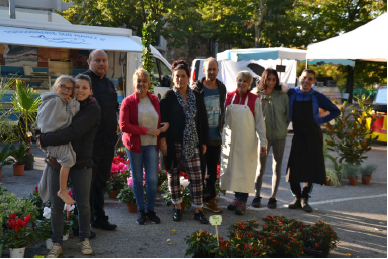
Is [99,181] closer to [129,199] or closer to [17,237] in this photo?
[129,199]

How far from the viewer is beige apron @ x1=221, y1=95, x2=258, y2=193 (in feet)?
20.4

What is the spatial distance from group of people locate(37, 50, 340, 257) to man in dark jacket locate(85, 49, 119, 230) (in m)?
0.01

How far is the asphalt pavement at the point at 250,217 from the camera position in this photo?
4887mm

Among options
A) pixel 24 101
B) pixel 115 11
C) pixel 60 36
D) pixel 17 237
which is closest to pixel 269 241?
pixel 17 237

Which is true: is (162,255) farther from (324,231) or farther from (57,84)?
(57,84)

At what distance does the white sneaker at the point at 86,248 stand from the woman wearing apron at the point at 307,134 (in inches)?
126

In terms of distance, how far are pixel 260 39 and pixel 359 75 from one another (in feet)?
19.8

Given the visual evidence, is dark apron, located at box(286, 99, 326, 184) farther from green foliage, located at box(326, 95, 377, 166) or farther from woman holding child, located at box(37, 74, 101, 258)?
woman holding child, located at box(37, 74, 101, 258)

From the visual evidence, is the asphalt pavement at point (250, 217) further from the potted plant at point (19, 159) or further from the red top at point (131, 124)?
the red top at point (131, 124)

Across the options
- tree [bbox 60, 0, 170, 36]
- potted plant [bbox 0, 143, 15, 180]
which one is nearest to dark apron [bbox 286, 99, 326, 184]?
potted plant [bbox 0, 143, 15, 180]

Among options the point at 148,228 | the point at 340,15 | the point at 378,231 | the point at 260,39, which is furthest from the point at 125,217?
the point at 340,15

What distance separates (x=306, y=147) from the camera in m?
6.70

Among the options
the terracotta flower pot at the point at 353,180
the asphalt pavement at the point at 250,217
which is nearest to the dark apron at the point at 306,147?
the asphalt pavement at the point at 250,217

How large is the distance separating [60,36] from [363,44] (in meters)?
7.55
